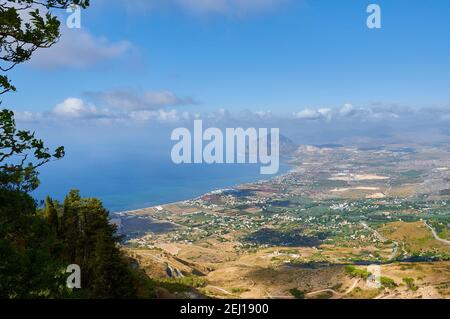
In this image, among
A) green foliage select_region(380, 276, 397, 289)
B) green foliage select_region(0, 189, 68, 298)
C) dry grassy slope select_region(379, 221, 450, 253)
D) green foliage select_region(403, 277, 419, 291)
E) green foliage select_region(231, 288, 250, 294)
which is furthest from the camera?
dry grassy slope select_region(379, 221, 450, 253)

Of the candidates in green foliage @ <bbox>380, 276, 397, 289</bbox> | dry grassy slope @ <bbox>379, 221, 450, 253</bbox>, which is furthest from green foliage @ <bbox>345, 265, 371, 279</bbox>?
dry grassy slope @ <bbox>379, 221, 450, 253</bbox>

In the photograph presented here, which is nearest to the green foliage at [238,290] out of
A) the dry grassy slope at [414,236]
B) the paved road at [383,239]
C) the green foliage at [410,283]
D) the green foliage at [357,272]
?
the green foliage at [357,272]

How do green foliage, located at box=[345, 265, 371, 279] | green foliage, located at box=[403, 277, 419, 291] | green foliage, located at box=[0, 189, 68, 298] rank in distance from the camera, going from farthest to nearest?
green foliage, located at box=[345, 265, 371, 279] < green foliage, located at box=[403, 277, 419, 291] < green foliage, located at box=[0, 189, 68, 298]

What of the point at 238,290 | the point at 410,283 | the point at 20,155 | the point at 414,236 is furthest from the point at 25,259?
the point at 414,236

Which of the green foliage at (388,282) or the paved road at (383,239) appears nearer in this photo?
the green foliage at (388,282)

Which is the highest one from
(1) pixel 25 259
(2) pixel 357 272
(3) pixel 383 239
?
(1) pixel 25 259

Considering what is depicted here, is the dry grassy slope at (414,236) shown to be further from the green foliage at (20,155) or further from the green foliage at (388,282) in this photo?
the green foliage at (20,155)

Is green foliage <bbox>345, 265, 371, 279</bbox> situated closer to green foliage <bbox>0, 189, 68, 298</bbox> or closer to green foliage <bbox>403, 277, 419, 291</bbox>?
green foliage <bbox>403, 277, 419, 291</bbox>

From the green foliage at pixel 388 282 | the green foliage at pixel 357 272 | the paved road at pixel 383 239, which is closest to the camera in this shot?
the green foliage at pixel 388 282

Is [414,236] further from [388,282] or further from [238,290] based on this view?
[238,290]

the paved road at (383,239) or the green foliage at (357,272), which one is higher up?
the green foliage at (357,272)
